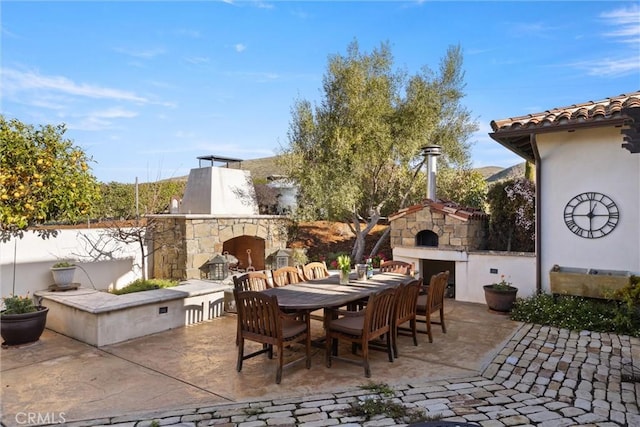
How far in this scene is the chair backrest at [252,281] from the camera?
5391 millimetres

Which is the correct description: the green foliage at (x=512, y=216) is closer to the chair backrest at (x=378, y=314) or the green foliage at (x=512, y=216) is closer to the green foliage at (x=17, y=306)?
the chair backrest at (x=378, y=314)

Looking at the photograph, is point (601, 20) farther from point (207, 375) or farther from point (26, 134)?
point (26, 134)

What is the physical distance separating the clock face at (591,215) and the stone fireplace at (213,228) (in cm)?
759

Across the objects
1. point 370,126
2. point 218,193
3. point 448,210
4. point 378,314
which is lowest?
point 378,314

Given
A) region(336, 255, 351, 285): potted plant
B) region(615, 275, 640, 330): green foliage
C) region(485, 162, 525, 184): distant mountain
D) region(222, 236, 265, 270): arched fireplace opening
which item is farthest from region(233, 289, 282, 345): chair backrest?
region(485, 162, 525, 184): distant mountain

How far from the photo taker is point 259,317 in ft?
13.4

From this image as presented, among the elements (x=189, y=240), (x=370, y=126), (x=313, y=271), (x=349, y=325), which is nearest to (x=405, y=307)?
(x=349, y=325)

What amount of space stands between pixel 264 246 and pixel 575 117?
839 cm

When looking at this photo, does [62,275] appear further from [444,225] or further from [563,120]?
[563,120]

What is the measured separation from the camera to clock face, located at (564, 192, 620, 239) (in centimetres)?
620

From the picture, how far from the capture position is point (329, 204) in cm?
1023

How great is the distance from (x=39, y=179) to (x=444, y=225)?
300 inches

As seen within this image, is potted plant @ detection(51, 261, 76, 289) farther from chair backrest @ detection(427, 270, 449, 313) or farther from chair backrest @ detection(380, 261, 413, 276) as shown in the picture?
chair backrest @ detection(427, 270, 449, 313)

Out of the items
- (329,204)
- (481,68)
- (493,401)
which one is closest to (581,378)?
(493,401)
